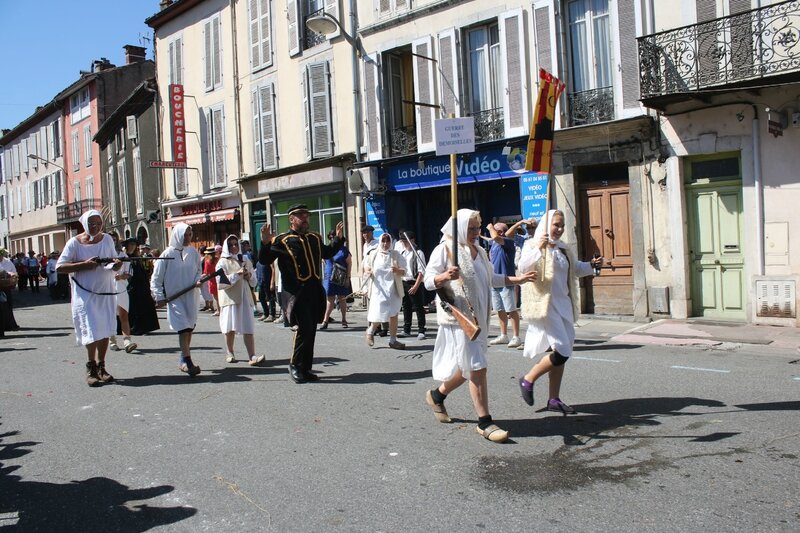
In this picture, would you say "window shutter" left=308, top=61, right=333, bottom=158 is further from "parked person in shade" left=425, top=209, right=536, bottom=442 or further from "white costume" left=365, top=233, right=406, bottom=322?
"parked person in shade" left=425, top=209, right=536, bottom=442

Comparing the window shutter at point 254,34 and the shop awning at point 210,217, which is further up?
the window shutter at point 254,34

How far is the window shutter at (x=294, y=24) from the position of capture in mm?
19891

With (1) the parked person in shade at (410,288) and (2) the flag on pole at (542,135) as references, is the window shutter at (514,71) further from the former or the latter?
(2) the flag on pole at (542,135)

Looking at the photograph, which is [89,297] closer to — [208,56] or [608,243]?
[608,243]

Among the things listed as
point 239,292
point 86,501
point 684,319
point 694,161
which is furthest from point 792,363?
point 86,501

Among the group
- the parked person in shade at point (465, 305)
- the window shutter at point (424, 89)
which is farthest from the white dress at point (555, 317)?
the window shutter at point (424, 89)

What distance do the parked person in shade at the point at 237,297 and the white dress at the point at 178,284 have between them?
43cm

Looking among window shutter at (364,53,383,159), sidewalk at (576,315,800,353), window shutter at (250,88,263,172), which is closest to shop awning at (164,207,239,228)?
window shutter at (250,88,263,172)

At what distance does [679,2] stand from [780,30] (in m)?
1.90

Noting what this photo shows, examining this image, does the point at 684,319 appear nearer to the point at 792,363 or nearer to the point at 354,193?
the point at 792,363

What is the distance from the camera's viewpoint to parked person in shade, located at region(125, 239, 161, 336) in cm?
1192

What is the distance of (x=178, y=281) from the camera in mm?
8633

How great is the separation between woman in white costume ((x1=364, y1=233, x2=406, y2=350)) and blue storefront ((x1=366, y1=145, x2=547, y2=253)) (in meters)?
4.41

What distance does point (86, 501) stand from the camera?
440cm
